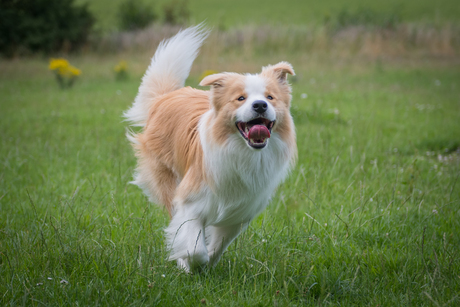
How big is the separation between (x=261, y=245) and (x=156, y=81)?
213 cm

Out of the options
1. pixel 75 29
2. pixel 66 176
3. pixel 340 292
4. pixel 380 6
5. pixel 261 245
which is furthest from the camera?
pixel 380 6

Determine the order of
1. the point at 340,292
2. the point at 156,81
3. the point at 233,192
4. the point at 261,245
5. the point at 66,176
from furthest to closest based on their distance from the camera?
the point at 66,176, the point at 156,81, the point at 261,245, the point at 233,192, the point at 340,292

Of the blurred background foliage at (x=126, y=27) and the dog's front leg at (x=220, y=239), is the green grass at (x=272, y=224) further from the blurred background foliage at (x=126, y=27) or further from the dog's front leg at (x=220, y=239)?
the blurred background foliage at (x=126, y=27)

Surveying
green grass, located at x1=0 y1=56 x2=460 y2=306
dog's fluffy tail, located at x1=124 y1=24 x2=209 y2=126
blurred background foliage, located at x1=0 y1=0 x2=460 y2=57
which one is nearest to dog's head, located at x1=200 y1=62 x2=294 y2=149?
green grass, located at x1=0 y1=56 x2=460 y2=306

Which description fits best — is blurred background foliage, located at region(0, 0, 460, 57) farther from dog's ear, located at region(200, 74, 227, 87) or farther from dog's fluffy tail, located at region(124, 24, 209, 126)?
dog's ear, located at region(200, 74, 227, 87)

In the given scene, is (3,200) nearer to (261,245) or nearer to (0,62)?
(261,245)

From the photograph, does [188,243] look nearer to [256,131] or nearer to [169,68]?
[256,131]

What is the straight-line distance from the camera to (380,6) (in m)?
28.3

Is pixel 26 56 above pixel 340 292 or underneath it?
above

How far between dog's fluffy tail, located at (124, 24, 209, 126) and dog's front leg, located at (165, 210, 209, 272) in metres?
1.67

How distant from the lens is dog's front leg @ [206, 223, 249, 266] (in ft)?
10.5

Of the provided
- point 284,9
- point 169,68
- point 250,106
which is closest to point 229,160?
point 250,106

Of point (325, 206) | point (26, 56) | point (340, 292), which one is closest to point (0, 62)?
point (26, 56)

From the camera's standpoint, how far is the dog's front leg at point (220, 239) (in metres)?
3.21
